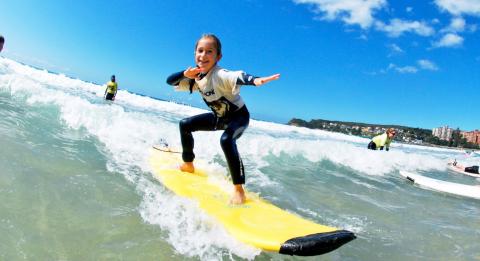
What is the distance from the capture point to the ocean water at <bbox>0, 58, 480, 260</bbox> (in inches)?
112

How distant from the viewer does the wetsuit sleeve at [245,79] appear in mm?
3574

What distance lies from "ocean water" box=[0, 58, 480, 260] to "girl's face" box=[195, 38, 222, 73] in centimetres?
142

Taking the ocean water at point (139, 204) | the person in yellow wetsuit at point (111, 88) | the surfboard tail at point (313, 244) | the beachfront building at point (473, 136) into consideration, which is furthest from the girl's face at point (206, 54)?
the beachfront building at point (473, 136)

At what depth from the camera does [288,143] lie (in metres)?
11.4

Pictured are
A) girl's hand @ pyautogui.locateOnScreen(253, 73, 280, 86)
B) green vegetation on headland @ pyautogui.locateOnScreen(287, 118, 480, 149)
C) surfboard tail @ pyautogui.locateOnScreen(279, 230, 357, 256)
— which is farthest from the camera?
green vegetation on headland @ pyautogui.locateOnScreen(287, 118, 480, 149)

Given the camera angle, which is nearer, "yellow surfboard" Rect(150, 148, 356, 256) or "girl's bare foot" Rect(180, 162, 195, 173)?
"yellow surfboard" Rect(150, 148, 356, 256)

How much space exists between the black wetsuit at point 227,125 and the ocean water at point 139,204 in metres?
0.62

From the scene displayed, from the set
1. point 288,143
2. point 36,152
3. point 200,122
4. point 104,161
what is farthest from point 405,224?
point 288,143

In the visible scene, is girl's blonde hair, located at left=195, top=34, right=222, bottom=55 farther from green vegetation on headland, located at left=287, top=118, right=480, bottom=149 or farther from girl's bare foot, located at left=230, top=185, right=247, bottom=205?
green vegetation on headland, located at left=287, top=118, right=480, bottom=149

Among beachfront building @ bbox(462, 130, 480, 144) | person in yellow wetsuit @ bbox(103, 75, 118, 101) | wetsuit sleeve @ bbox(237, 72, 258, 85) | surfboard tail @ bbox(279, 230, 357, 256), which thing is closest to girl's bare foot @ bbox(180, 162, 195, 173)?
wetsuit sleeve @ bbox(237, 72, 258, 85)

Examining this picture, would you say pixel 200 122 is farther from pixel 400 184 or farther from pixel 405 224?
pixel 400 184

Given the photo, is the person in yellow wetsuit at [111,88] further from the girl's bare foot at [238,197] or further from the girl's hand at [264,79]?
the girl's hand at [264,79]

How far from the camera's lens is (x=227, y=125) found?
14.4 feet

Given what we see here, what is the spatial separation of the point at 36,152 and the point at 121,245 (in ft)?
8.92
